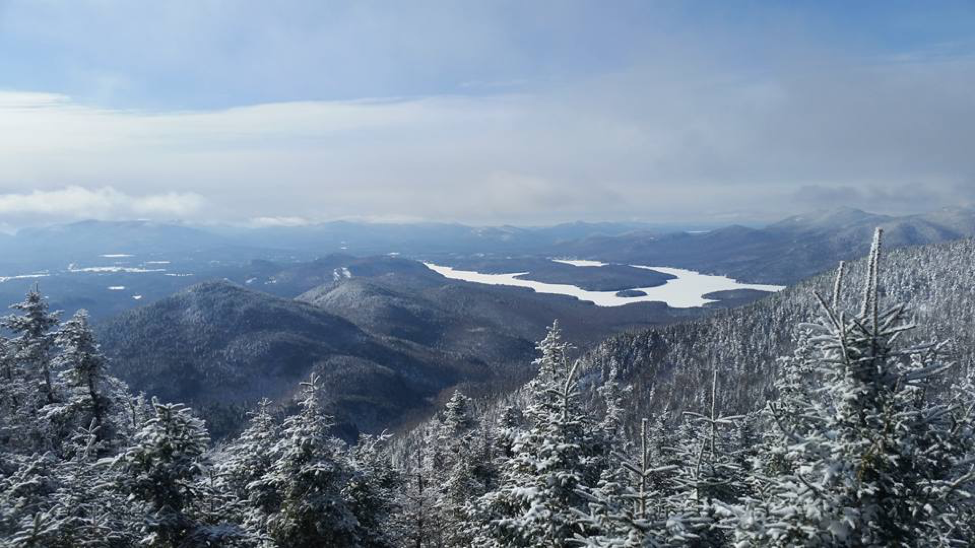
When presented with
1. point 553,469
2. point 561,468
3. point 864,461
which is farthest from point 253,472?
point 864,461

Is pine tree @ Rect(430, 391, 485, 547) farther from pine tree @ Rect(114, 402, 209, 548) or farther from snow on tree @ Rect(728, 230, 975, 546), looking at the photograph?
snow on tree @ Rect(728, 230, 975, 546)

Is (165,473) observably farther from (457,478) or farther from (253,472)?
(457,478)

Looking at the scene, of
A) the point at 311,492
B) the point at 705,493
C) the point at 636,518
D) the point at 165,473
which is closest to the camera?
the point at 636,518

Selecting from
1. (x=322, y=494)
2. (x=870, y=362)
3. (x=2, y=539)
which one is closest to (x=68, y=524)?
(x=2, y=539)

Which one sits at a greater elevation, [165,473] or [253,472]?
[165,473]

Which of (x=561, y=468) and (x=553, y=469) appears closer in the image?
(x=561, y=468)

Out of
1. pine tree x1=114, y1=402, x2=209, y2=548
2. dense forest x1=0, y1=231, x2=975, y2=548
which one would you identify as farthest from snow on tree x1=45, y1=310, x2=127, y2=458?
pine tree x1=114, y1=402, x2=209, y2=548

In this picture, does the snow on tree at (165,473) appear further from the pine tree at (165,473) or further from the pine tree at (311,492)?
the pine tree at (311,492)

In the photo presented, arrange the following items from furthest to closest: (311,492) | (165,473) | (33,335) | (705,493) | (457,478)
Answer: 1. (457,478)
2. (33,335)
3. (311,492)
4. (165,473)
5. (705,493)

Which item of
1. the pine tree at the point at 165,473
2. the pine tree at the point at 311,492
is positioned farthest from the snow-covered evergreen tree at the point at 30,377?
the pine tree at the point at 311,492

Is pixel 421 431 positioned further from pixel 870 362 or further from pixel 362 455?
pixel 870 362
